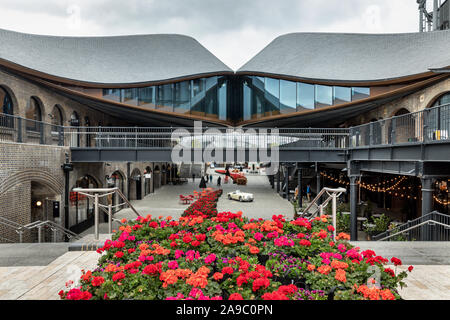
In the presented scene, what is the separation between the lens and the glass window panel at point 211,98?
103 ft

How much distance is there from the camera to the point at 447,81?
16.2 meters

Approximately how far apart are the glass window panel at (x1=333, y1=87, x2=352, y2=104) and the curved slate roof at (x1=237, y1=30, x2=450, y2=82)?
3.27 feet

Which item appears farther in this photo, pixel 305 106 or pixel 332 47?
pixel 332 47

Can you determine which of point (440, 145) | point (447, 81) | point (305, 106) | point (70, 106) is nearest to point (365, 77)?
point (305, 106)

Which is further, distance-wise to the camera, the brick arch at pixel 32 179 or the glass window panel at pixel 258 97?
the glass window panel at pixel 258 97

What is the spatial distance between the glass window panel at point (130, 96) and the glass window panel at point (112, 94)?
496mm

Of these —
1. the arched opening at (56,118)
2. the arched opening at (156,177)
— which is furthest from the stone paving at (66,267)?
the arched opening at (156,177)

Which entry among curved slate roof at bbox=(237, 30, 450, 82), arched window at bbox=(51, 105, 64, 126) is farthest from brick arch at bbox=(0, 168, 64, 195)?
curved slate roof at bbox=(237, 30, 450, 82)

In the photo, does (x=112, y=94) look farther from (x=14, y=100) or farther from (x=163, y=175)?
(x=163, y=175)

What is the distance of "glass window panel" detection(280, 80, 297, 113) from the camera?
92.5 feet

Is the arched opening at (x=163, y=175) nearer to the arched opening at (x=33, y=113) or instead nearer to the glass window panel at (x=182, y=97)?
the glass window panel at (x=182, y=97)
